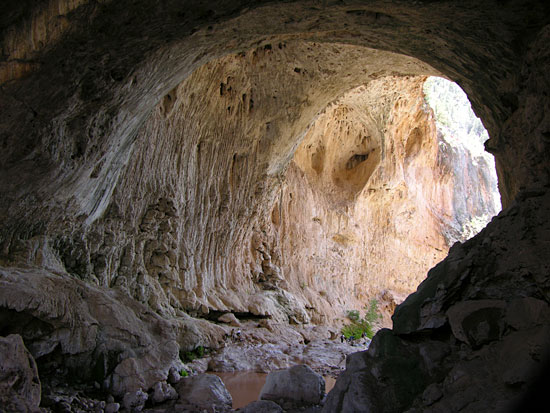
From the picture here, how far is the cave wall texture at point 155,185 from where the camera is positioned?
109 inches

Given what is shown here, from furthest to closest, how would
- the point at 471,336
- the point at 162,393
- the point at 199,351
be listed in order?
1. the point at 199,351
2. the point at 162,393
3. the point at 471,336

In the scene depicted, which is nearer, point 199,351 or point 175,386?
point 175,386

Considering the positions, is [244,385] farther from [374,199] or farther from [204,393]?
[374,199]

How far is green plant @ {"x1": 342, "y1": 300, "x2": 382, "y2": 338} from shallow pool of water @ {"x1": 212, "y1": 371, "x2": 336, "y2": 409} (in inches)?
233

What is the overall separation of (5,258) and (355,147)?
11601 millimetres

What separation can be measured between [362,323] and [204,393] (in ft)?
30.5

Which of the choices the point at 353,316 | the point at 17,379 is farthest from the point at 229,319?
the point at 353,316

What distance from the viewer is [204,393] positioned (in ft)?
13.6

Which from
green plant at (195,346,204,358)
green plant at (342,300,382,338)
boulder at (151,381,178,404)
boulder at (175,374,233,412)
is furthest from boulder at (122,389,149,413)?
green plant at (342,300,382,338)

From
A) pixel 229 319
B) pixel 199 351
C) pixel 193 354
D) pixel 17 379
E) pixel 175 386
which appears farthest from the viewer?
pixel 229 319

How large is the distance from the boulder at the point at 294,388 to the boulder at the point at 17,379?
2232 millimetres

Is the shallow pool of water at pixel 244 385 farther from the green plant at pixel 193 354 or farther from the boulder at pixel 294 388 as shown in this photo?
the green plant at pixel 193 354

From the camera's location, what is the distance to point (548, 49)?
3.09 m

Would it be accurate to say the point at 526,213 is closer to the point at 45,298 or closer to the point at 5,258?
the point at 45,298
